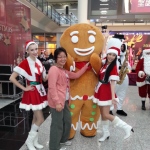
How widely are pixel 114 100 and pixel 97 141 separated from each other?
71 centimetres

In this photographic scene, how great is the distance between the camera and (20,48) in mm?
5746

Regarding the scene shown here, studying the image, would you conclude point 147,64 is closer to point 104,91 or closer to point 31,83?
point 104,91

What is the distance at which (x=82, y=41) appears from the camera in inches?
92.3

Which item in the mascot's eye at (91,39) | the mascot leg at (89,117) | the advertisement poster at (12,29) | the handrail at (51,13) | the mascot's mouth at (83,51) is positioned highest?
the handrail at (51,13)

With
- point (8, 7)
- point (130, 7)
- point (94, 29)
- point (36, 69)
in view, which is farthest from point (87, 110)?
point (130, 7)

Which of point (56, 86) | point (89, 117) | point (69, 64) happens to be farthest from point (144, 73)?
point (56, 86)

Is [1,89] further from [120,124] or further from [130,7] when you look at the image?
[130,7]

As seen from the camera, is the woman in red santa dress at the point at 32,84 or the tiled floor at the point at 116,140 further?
the tiled floor at the point at 116,140

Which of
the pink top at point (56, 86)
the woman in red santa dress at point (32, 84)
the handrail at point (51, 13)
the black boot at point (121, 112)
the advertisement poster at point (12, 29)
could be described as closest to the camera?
the pink top at point (56, 86)

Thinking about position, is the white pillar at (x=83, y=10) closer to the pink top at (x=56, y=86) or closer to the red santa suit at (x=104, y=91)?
the red santa suit at (x=104, y=91)

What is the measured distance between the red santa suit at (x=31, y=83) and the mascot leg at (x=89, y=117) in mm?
617

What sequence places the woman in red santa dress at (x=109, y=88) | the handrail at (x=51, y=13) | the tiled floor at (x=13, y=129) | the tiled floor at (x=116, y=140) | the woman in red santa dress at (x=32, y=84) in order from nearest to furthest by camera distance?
the woman in red santa dress at (x=32, y=84) < the woman in red santa dress at (x=109, y=88) < the tiled floor at (x=116, y=140) < the tiled floor at (x=13, y=129) < the handrail at (x=51, y=13)

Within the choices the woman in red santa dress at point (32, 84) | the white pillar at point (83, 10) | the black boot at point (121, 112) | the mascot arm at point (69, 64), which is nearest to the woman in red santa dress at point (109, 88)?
the mascot arm at point (69, 64)

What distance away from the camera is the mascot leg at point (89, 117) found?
242cm
